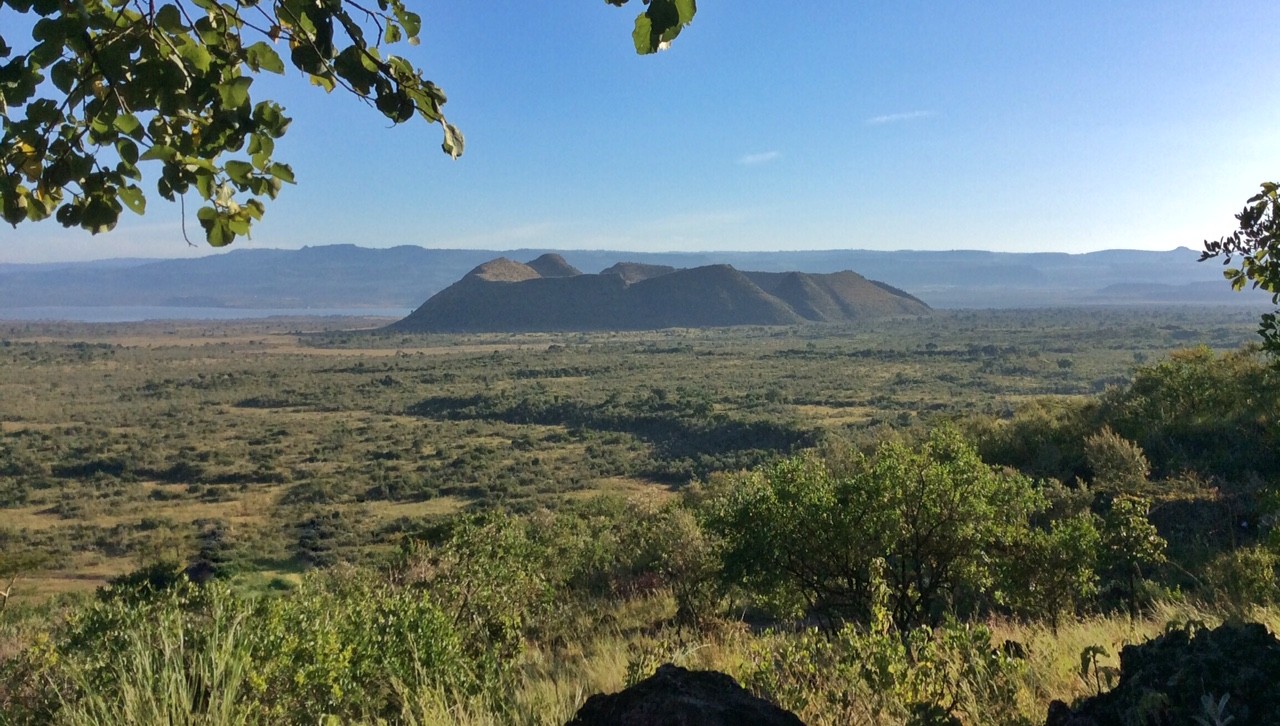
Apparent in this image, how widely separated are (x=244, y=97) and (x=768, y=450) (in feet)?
127

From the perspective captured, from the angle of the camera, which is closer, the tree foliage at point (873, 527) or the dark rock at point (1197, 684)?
the dark rock at point (1197, 684)

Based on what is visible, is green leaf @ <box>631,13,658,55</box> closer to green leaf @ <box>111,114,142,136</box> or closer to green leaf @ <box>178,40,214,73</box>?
green leaf @ <box>178,40,214,73</box>

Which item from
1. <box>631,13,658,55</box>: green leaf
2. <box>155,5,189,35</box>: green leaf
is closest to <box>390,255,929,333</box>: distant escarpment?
A: <box>155,5,189,35</box>: green leaf

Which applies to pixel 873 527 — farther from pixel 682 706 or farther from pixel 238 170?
pixel 238 170

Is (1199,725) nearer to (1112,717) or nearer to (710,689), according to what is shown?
(1112,717)

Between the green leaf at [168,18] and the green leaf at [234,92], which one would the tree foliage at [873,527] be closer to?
the green leaf at [234,92]

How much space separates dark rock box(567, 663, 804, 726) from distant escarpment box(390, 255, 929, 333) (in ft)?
469

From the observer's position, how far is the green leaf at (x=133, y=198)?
225 cm

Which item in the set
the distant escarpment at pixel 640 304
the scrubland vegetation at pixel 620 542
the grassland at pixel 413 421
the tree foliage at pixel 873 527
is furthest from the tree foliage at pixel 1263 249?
the distant escarpment at pixel 640 304

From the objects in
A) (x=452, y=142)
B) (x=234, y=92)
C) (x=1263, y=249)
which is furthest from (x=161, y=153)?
(x=1263, y=249)

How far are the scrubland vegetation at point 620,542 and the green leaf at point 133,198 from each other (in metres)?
1.59

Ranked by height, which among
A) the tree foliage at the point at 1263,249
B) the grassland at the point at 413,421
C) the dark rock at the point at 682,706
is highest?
the tree foliage at the point at 1263,249

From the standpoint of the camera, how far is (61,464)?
129 feet

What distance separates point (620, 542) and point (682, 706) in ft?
44.8
